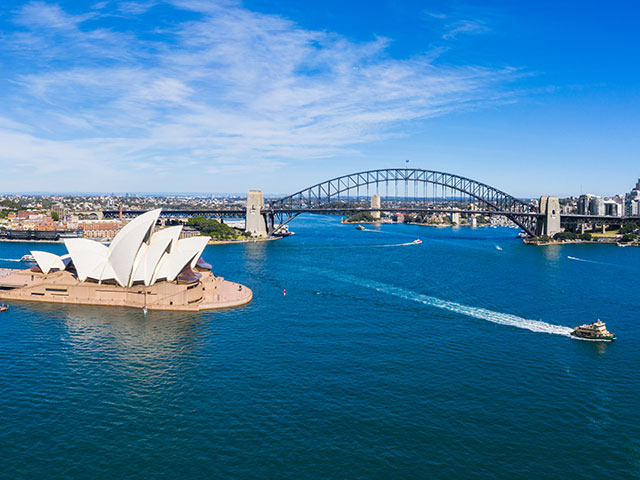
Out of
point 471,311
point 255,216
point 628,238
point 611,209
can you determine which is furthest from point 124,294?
point 611,209

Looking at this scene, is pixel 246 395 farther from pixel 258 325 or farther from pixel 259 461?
pixel 258 325

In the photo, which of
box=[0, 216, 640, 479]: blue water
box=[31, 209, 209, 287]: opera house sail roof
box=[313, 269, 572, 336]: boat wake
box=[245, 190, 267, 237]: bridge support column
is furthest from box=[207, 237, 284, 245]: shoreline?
box=[0, 216, 640, 479]: blue water

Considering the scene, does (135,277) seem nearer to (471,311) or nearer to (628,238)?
(471,311)

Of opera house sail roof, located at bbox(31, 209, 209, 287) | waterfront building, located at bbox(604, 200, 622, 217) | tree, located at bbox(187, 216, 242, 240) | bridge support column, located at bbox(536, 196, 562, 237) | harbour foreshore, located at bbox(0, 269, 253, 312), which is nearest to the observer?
harbour foreshore, located at bbox(0, 269, 253, 312)

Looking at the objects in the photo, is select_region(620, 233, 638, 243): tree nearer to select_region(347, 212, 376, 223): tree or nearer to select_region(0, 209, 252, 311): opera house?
select_region(0, 209, 252, 311): opera house

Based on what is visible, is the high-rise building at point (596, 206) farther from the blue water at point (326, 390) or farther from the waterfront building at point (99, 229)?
the waterfront building at point (99, 229)

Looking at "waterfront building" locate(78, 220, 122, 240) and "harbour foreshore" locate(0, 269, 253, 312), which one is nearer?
"harbour foreshore" locate(0, 269, 253, 312)
